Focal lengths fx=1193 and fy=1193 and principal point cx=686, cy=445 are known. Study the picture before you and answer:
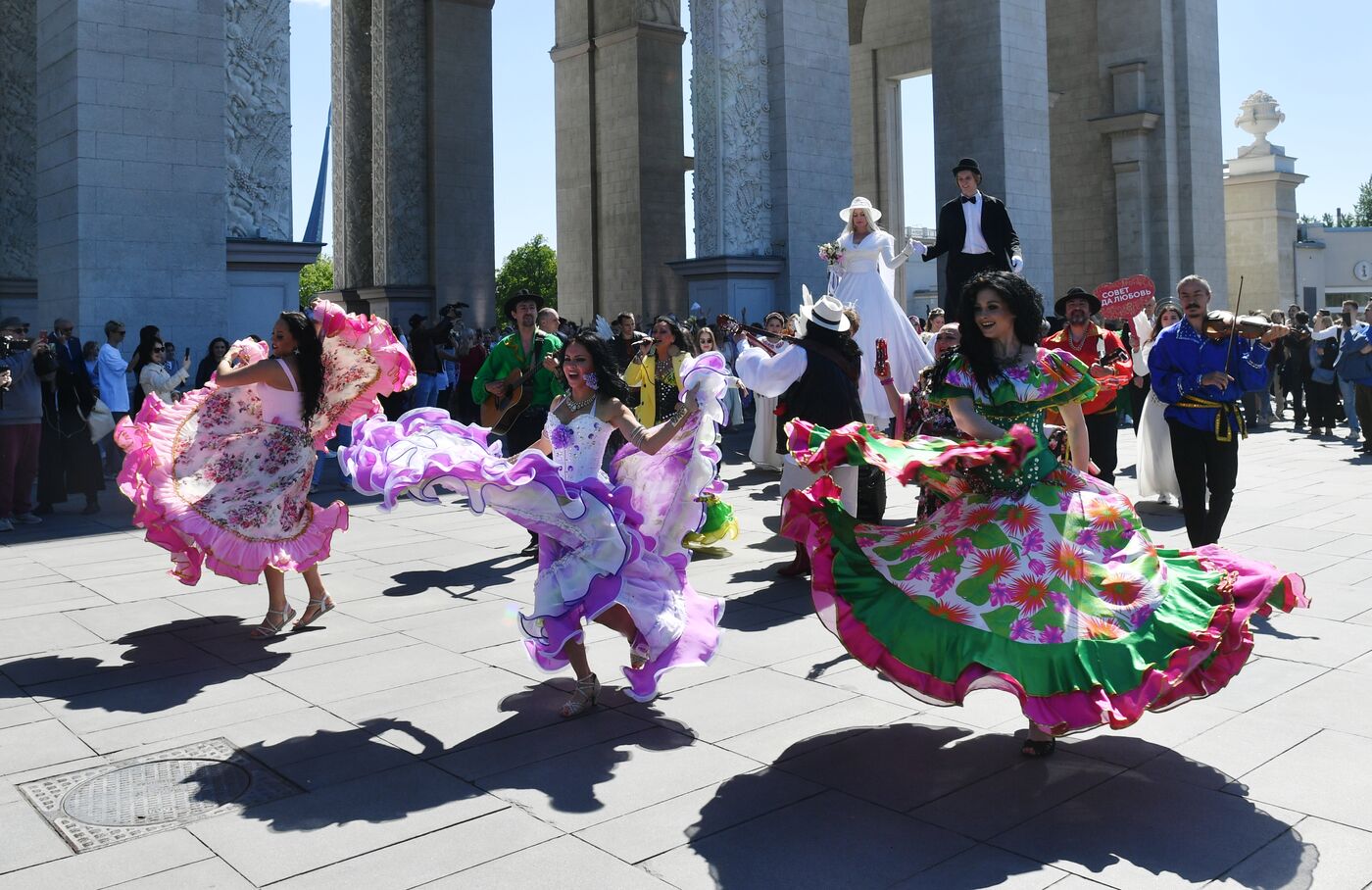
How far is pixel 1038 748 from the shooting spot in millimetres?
4684

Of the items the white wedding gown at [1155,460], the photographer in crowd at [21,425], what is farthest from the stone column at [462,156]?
the white wedding gown at [1155,460]

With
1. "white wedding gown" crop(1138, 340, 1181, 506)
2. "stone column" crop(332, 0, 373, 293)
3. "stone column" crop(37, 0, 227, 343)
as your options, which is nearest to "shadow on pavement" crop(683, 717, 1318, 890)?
"white wedding gown" crop(1138, 340, 1181, 506)

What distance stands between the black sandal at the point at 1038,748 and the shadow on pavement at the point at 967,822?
43mm

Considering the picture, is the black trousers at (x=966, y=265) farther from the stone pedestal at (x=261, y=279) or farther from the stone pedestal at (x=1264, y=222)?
the stone pedestal at (x=1264, y=222)

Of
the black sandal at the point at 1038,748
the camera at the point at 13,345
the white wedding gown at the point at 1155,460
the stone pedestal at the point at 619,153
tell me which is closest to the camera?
the black sandal at the point at 1038,748

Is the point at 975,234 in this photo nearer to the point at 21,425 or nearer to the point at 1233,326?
the point at 1233,326

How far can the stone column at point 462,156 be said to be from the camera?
77.8 feet

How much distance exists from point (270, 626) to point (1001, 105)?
17.2m

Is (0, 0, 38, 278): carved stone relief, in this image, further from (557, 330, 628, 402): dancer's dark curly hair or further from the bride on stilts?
(557, 330, 628, 402): dancer's dark curly hair

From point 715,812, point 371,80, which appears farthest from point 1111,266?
point 715,812

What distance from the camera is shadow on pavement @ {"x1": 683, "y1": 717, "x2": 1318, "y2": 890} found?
368 centimetres

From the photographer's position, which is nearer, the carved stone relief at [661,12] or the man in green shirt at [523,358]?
the man in green shirt at [523,358]

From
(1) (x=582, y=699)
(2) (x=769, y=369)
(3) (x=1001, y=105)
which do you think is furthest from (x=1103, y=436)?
(3) (x=1001, y=105)

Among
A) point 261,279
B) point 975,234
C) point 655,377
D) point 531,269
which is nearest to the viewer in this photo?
point 975,234
